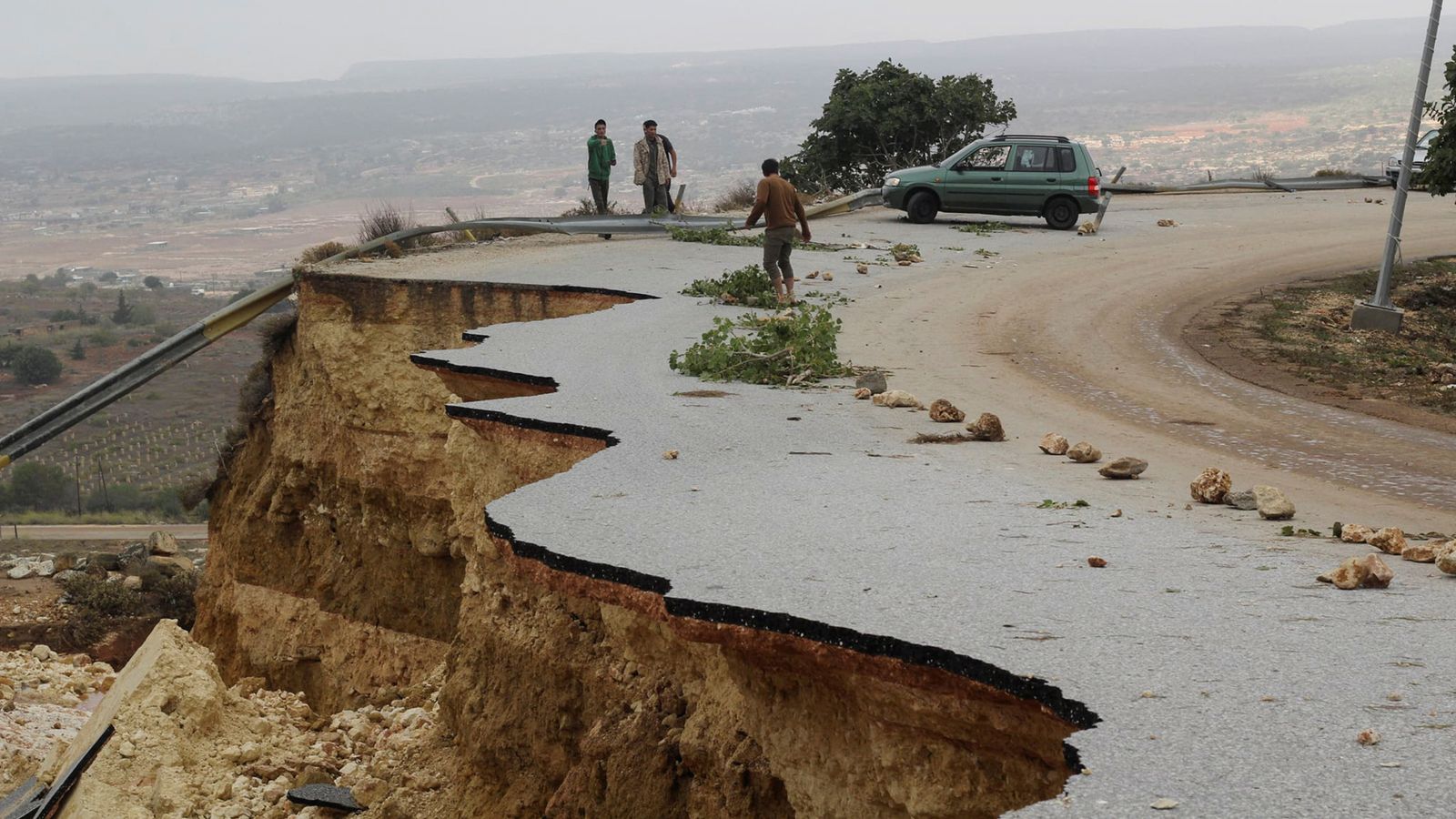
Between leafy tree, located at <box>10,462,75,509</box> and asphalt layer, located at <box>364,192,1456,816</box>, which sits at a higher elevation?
asphalt layer, located at <box>364,192,1456,816</box>

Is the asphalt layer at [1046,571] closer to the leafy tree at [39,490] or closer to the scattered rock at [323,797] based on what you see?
the scattered rock at [323,797]

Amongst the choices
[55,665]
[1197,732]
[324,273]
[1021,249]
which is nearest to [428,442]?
[324,273]

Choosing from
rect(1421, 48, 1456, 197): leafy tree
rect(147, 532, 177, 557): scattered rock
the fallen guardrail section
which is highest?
rect(1421, 48, 1456, 197): leafy tree

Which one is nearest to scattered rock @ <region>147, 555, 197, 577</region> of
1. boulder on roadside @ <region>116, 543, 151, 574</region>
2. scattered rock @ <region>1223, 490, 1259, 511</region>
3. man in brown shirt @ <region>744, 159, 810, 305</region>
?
boulder on roadside @ <region>116, 543, 151, 574</region>

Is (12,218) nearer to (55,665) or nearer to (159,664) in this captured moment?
(55,665)

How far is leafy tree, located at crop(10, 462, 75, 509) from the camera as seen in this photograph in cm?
5850

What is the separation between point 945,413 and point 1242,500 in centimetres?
288

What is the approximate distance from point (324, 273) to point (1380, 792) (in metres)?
15.0

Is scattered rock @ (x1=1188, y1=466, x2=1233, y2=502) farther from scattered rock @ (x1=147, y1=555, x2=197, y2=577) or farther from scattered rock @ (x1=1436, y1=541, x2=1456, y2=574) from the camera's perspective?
scattered rock @ (x1=147, y1=555, x2=197, y2=577)

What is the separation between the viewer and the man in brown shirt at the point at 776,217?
15.5 meters

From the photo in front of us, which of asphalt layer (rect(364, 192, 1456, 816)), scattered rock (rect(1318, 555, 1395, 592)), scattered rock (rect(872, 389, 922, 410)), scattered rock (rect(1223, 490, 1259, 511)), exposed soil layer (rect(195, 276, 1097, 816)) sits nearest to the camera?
asphalt layer (rect(364, 192, 1456, 816))

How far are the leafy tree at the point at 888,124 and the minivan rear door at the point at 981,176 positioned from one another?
676 cm

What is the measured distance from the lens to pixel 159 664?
11.6 metres

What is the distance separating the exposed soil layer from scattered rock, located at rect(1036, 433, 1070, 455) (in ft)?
10.1
